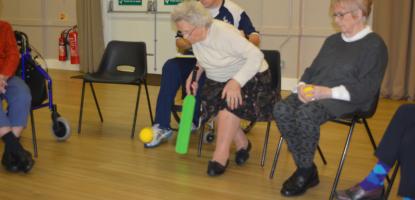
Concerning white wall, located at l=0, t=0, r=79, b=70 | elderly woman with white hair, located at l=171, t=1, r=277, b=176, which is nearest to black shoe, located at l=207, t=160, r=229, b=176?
elderly woman with white hair, located at l=171, t=1, r=277, b=176

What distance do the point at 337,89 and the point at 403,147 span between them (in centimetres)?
44

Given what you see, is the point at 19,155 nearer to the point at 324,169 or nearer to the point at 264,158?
the point at 264,158

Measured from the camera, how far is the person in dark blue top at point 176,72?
3.31 metres

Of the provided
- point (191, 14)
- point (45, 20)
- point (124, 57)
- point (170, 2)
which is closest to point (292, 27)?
point (170, 2)

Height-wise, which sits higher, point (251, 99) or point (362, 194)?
point (251, 99)

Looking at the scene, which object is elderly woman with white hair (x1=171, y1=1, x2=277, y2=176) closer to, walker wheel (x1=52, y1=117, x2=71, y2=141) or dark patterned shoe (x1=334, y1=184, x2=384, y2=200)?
dark patterned shoe (x1=334, y1=184, x2=384, y2=200)

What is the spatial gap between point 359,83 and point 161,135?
1.44 meters

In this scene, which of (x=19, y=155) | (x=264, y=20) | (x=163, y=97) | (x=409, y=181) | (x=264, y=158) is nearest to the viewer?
(x=409, y=181)

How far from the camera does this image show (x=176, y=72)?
3348mm

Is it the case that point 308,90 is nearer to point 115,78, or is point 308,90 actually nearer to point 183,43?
point 183,43

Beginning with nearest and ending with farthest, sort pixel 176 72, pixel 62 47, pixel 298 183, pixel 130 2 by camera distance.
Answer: pixel 298 183 < pixel 176 72 < pixel 130 2 < pixel 62 47

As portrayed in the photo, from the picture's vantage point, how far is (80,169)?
2861mm

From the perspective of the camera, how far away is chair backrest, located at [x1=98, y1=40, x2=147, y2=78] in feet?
12.5

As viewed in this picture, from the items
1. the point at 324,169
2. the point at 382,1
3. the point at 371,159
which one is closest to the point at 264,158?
the point at 324,169
